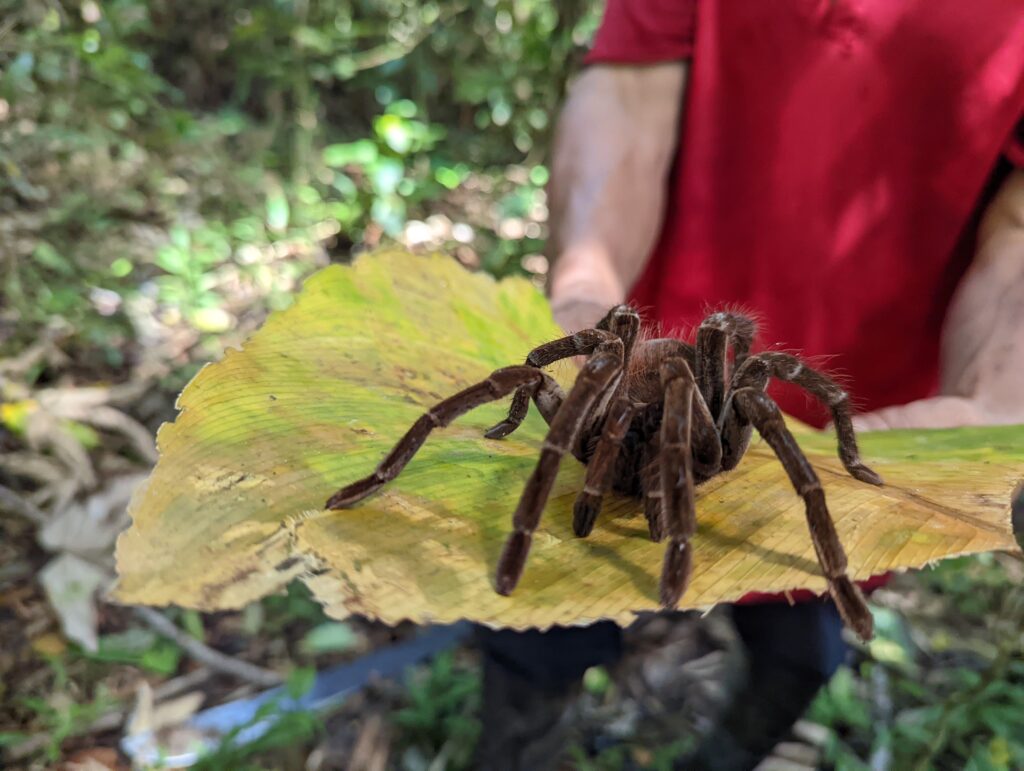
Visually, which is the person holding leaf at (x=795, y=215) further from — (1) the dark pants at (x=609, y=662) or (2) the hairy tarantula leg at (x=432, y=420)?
(2) the hairy tarantula leg at (x=432, y=420)

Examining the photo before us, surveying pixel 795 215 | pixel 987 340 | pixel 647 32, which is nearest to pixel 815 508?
pixel 987 340

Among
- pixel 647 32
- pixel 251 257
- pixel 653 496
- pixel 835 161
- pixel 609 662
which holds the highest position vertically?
pixel 647 32

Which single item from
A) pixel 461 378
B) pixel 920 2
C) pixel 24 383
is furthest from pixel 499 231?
pixel 461 378

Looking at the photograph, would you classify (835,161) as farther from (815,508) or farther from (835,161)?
(815,508)

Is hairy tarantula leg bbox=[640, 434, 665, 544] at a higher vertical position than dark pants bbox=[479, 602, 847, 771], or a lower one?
higher

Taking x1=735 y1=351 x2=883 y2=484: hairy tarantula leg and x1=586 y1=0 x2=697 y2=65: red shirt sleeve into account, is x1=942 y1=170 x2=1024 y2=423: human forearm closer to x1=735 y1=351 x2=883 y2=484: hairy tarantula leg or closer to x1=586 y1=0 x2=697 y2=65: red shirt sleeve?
x1=735 y1=351 x2=883 y2=484: hairy tarantula leg

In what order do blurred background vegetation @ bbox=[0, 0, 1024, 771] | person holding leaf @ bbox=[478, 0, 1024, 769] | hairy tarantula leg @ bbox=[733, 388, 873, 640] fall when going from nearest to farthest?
hairy tarantula leg @ bbox=[733, 388, 873, 640], person holding leaf @ bbox=[478, 0, 1024, 769], blurred background vegetation @ bbox=[0, 0, 1024, 771]

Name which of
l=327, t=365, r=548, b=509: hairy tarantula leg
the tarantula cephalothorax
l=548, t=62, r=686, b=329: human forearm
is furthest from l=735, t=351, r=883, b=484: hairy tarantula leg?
l=548, t=62, r=686, b=329: human forearm
